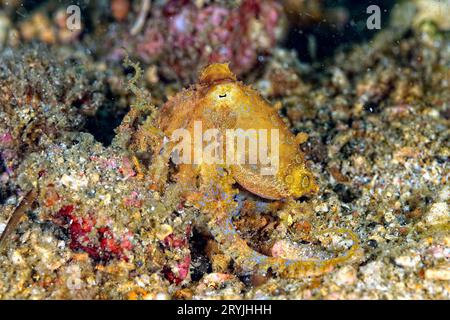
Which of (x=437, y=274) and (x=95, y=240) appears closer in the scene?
(x=437, y=274)

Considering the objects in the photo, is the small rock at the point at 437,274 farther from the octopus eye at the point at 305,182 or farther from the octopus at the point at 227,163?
the octopus eye at the point at 305,182

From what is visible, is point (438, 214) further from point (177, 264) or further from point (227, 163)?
point (177, 264)

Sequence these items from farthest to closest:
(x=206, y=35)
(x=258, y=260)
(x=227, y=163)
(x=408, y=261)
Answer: (x=206, y=35), (x=227, y=163), (x=258, y=260), (x=408, y=261)

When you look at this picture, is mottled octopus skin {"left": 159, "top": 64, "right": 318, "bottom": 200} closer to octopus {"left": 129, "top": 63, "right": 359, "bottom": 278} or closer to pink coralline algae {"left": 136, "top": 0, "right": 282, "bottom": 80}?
octopus {"left": 129, "top": 63, "right": 359, "bottom": 278}

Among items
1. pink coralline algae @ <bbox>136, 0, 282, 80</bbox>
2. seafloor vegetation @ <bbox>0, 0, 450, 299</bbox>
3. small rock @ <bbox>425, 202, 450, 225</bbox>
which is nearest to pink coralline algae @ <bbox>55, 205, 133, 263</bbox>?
seafloor vegetation @ <bbox>0, 0, 450, 299</bbox>

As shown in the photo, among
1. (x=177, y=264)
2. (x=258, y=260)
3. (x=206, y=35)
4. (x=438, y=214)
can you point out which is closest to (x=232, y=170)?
(x=258, y=260)
